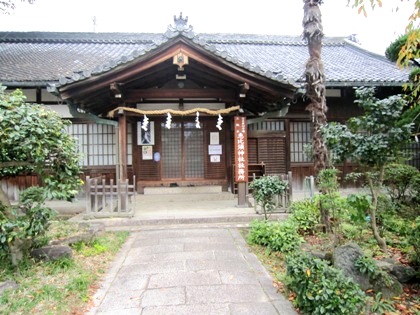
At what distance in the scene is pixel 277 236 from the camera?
226 inches

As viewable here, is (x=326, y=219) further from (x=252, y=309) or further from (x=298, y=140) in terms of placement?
(x=298, y=140)

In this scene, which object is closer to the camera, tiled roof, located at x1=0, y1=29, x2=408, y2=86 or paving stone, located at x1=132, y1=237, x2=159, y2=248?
paving stone, located at x1=132, y1=237, x2=159, y2=248

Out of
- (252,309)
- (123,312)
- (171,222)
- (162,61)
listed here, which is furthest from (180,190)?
(252,309)

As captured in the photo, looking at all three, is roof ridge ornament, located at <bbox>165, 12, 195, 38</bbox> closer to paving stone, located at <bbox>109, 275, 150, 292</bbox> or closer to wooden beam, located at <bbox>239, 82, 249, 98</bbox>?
wooden beam, located at <bbox>239, 82, 249, 98</bbox>

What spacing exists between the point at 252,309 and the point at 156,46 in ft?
21.1

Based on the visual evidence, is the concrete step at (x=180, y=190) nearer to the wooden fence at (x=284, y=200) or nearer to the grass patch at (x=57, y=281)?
the wooden fence at (x=284, y=200)

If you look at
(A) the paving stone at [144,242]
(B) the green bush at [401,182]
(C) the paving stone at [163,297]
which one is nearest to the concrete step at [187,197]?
(A) the paving stone at [144,242]

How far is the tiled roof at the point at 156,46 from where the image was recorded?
10359 millimetres

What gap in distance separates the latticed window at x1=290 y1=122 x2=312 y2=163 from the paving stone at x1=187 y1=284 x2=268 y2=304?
28.6 feet

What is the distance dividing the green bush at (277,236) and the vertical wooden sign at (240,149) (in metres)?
2.92

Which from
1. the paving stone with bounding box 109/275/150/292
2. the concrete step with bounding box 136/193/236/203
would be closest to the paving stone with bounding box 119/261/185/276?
the paving stone with bounding box 109/275/150/292

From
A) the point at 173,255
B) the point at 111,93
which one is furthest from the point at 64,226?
the point at 111,93

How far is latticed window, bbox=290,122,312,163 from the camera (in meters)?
12.4

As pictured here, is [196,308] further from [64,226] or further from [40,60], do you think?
[40,60]
